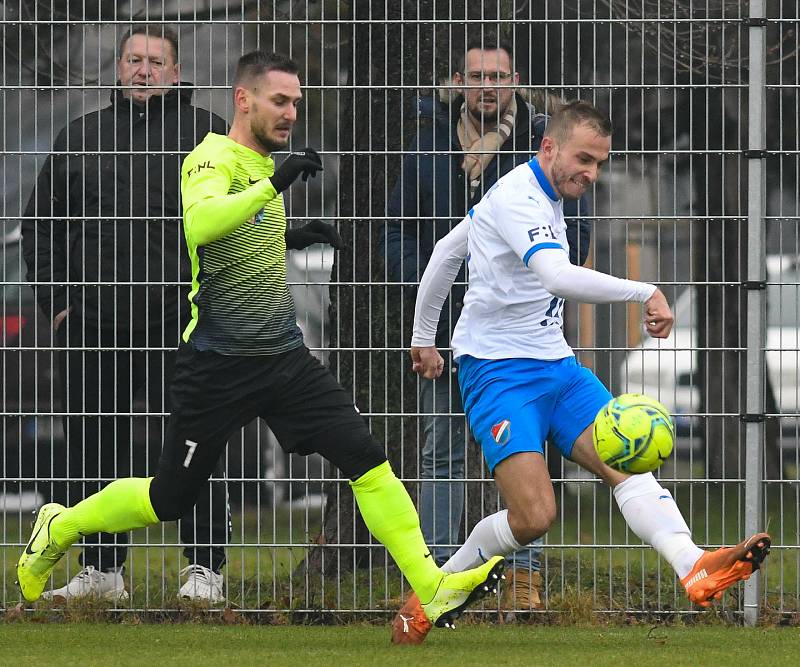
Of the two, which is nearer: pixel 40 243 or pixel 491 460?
pixel 491 460

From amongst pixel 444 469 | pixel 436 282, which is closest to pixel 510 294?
pixel 436 282

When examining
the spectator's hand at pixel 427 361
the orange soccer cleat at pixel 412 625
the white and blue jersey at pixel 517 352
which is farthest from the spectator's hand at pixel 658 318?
the orange soccer cleat at pixel 412 625

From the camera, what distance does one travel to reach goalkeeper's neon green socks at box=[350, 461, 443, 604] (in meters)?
6.65

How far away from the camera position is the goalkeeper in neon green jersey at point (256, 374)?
668 centimetres

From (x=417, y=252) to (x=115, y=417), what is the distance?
1.54 meters

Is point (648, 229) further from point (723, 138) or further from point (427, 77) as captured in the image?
point (427, 77)

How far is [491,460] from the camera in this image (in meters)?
6.52

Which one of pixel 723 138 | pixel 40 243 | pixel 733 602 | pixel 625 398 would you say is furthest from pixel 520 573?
pixel 40 243

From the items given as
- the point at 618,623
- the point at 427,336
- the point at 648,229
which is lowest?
the point at 618,623

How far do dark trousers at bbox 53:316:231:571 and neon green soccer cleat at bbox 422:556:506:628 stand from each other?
1.57m

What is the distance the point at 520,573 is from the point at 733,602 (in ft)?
3.14

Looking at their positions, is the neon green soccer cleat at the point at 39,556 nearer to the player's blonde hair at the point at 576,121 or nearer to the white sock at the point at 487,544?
the white sock at the point at 487,544

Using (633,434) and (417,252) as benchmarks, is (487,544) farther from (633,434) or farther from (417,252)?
(417,252)

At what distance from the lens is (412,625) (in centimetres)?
678
